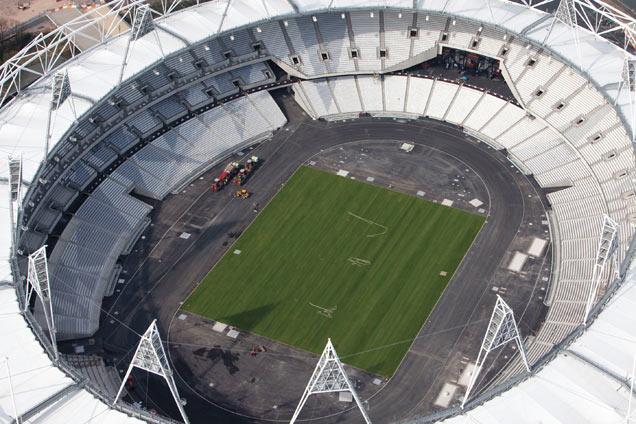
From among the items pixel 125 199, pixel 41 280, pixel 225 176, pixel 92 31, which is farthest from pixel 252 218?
pixel 92 31

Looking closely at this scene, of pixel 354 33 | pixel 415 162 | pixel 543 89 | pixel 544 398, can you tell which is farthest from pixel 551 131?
pixel 544 398

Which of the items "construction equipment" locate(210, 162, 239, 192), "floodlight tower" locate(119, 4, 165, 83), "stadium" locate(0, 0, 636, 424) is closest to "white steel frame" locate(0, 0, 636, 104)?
"floodlight tower" locate(119, 4, 165, 83)

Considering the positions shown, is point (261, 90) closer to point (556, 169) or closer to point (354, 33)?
point (354, 33)

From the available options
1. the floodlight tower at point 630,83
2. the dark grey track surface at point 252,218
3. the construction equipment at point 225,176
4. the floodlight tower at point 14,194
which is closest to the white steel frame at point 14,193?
the floodlight tower at point 14,194

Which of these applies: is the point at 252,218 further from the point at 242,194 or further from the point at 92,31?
the point at 92,31

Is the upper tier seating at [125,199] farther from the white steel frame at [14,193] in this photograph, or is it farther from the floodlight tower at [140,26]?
the floodlight tower at [140,26]

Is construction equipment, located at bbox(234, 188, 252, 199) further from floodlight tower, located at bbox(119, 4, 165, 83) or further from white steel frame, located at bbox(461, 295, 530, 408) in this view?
white steel frame, located at bbox(461, 295, 530, 408)
